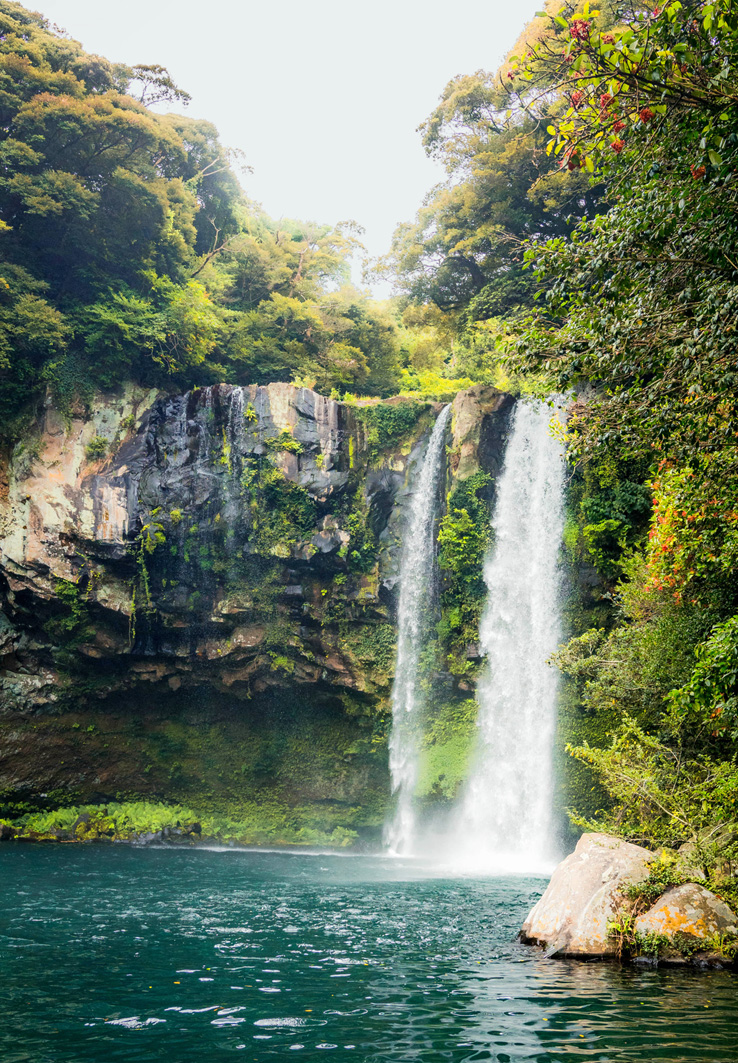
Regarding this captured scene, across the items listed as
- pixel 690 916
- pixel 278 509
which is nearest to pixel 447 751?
pixel 278 509

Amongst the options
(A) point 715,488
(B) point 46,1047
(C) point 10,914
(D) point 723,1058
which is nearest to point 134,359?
(C) point 10,914

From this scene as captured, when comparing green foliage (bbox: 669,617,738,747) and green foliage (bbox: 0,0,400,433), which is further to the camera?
green foliage (bbox: 0,0,400,433)

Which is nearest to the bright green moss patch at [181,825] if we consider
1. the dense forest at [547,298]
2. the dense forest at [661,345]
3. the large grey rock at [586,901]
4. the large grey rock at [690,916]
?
the dense forest at [547,298]

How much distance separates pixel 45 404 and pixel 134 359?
2794mm

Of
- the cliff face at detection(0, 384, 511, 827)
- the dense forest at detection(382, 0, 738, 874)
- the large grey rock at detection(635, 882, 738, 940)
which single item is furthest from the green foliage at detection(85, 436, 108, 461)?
the large grey rock at detection(635, 882, 738, 940)

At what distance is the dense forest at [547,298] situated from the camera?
20.6 feet

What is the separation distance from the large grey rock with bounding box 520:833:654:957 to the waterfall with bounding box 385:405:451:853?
1192cm

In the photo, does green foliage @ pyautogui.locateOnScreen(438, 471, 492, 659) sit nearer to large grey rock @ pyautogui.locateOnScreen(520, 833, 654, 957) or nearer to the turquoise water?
the turquoise water

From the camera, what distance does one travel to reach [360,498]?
20.8 m

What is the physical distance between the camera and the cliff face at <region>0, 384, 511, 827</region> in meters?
19.4

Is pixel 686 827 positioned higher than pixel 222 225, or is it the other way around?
pixel 222 225

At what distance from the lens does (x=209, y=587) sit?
20.5 meters

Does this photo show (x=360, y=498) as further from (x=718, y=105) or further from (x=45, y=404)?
(x=718, y=105)

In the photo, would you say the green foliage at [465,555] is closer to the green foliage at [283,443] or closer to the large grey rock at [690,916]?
the green foliage at [283,443]
